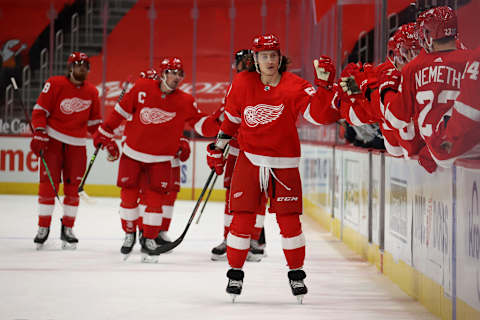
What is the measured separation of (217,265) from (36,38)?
770 centimetres

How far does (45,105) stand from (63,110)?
13cm

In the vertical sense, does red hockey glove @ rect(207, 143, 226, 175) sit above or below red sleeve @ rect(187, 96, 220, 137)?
below

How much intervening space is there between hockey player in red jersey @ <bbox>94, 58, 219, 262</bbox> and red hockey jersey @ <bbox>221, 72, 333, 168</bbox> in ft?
4.14

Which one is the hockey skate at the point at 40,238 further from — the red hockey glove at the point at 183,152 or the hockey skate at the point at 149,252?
the red hockey glove at the point at 183,152

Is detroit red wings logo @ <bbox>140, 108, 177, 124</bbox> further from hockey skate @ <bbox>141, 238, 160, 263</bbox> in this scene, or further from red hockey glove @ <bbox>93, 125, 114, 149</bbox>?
hockey skate @ <bbox>141, 238, 160, 263</bbox>

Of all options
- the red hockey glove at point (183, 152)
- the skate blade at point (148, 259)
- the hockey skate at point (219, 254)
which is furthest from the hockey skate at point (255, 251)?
the red hockey glove at point (183, 152)

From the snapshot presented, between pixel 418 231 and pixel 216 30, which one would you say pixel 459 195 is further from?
pixel 216 30

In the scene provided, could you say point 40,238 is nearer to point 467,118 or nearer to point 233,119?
point 233,119

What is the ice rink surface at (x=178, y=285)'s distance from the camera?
3143 millimetres

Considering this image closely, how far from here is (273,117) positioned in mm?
3336

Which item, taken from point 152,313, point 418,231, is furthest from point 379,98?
point 152,313

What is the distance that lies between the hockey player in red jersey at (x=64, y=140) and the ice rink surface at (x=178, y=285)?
9.1 inches

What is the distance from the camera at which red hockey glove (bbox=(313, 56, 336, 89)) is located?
10.1ft

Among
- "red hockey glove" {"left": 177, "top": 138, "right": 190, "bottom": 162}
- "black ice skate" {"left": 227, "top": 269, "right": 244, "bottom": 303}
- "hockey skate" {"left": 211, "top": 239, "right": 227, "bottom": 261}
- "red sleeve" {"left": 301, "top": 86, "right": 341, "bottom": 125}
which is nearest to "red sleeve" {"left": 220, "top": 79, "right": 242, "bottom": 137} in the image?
"red sleeve" {"left": 301, "top": 86, "right": 341, "bottom": 125}
